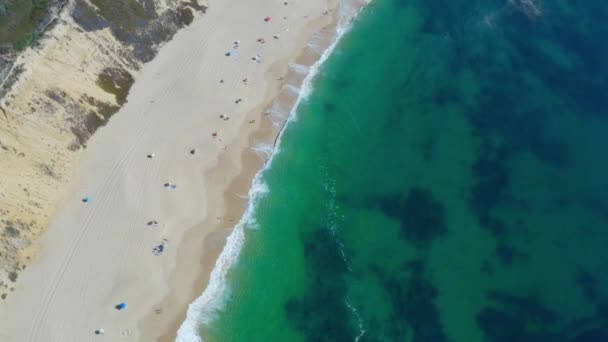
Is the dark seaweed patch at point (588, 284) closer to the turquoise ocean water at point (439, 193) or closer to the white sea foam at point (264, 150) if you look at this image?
the turquoise ocean water at point (439, 193)

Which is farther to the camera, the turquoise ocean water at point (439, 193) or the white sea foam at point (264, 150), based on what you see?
the white sea foam at point (264, 150)

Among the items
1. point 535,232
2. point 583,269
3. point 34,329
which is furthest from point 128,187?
point 583,269

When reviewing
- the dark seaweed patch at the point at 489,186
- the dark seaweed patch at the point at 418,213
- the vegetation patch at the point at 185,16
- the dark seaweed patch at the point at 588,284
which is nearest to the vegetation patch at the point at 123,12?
the vegetation patch at the point at 185,16

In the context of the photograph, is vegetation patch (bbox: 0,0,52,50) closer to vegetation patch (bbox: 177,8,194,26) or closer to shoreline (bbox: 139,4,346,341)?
vegetation patch (bbox: 177,8,194,26)

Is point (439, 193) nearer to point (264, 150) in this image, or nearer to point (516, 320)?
point (516, 320)

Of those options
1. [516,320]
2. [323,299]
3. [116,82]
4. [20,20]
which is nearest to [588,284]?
[516,320]
